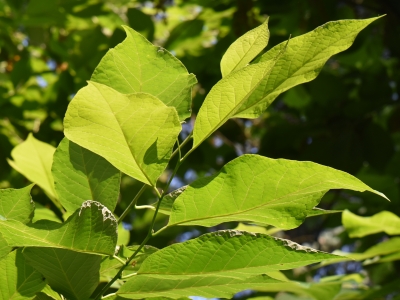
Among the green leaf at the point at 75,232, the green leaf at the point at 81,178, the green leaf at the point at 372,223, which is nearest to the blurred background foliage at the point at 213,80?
the green leaf at the point at 372,223

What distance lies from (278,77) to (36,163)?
43cm

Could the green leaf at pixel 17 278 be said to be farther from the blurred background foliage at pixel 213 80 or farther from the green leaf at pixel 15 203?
the blurred background foliage at pixel 213 80

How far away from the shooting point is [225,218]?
459 millimetres

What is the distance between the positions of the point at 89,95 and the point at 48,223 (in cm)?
11

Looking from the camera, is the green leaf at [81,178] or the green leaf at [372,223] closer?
the green leaf at [81,178]

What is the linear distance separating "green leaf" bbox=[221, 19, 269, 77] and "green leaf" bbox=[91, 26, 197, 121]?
40mm

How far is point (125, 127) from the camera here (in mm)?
428

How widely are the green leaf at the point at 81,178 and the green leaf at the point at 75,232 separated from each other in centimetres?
10

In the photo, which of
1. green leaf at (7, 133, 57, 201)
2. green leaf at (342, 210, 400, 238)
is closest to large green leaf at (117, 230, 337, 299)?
green leaf at (7, 133, 57, 201)

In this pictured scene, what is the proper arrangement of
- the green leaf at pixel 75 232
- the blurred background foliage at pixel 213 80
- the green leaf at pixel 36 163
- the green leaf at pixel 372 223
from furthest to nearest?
the blurred background foliage at pixel 213 80, the green leaf at pixel 372 223, the green leaf at pixel 36 163, the green leaf at pixel 75 232

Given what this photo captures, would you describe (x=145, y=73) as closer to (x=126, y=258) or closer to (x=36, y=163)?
(x=126, y=258)

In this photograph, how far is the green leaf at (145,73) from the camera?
51 centimetres

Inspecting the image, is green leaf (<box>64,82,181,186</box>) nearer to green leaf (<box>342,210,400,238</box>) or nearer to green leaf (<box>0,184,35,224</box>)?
green leaf (<box>0,184,35,224</box>)

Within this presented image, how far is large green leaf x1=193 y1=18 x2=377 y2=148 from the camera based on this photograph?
46 centimetres
